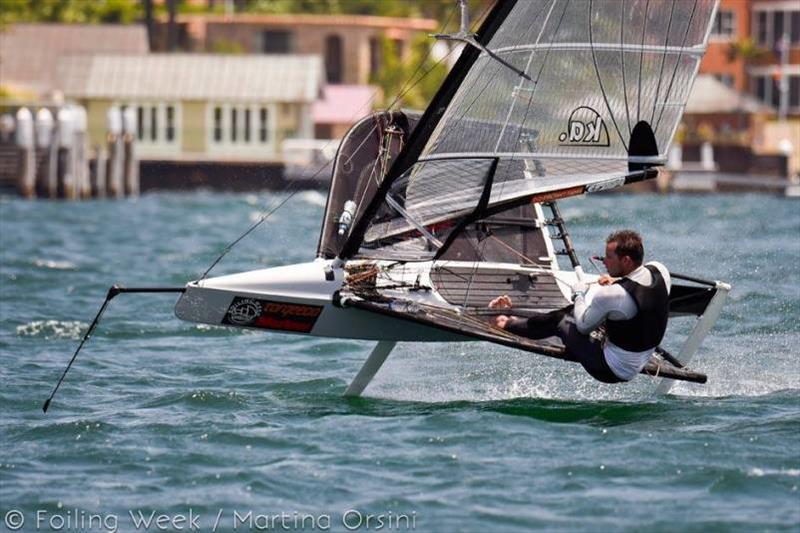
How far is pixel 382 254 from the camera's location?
39.3 feet

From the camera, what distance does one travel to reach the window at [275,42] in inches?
2489

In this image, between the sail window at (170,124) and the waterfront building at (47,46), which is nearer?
the sail window at (170,124)

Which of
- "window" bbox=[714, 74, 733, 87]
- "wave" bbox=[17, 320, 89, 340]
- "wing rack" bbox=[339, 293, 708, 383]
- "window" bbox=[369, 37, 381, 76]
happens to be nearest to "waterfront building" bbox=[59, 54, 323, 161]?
"window" bbox=[369, 37, 381, 76]

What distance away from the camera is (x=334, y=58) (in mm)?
63750

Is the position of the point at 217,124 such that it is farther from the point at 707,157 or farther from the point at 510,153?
the point at 510,153

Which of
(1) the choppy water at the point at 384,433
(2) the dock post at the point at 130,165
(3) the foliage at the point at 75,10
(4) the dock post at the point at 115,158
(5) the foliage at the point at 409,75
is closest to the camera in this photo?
(1) the choppy water at the point at 384,433

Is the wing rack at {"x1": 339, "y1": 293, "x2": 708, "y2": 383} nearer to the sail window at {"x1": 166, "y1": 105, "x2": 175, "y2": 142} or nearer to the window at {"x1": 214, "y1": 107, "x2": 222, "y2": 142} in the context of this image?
the window at {"x1": 214, "y1": 107, "x2": 222, "y2": 142}

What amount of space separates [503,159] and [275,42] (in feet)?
172

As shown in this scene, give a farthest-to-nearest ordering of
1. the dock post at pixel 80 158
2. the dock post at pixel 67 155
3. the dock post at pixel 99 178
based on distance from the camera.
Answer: the dock post at pixel 99 178
the dock post at pixel 80 158
the dock post at pixel 67 155

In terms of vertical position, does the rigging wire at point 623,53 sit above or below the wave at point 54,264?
above

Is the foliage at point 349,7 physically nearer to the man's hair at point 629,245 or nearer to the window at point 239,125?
the window at point 239,125

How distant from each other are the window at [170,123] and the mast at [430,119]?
1478 inches

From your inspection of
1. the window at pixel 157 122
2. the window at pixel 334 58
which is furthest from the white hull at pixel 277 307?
the window at pixel 334 58

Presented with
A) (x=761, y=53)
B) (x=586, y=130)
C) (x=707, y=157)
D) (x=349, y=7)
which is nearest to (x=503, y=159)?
(x=586, y=130)
